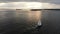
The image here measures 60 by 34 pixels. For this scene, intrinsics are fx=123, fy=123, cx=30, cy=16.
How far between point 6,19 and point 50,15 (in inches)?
13.9

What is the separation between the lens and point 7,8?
0.98m

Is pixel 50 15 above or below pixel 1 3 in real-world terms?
below

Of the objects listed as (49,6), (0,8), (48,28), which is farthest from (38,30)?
(0,8)

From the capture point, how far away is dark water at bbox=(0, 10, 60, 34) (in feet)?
3.16

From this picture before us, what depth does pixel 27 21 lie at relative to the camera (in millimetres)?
980

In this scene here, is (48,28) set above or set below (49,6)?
below

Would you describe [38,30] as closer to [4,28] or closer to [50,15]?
[50,15]

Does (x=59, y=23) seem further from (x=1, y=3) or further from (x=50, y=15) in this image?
(x=1, y=3)

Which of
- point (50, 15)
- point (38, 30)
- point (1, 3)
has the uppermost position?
point (1, 3)

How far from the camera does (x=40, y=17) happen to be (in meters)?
0.96

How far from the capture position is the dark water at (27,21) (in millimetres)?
963

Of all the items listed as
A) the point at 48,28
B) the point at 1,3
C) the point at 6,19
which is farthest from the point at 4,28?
the point at 48,28

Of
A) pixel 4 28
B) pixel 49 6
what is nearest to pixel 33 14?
pixel 49 6

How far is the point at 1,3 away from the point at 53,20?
45cm
